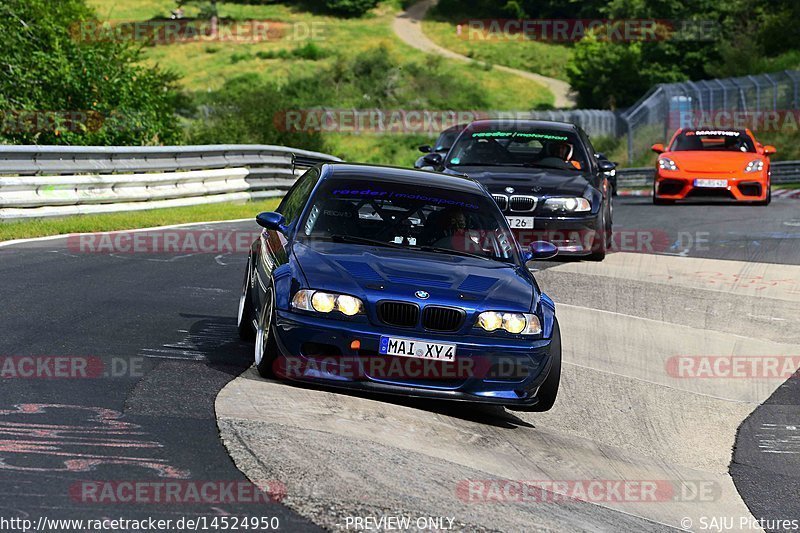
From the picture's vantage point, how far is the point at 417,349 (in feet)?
23.5

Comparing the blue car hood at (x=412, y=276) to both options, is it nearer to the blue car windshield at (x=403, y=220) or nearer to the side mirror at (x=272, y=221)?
the blue car windshield at (x=403, y=220)

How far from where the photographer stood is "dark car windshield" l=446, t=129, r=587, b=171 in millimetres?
15391

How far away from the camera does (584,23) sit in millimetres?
108562

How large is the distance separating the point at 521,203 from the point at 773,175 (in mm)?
26358

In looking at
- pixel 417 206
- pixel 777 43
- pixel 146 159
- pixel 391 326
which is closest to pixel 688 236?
pixel 146 159

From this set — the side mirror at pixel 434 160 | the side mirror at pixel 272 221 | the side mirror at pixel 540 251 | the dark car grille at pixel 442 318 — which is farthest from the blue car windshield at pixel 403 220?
the side mirror at pixel 434 160

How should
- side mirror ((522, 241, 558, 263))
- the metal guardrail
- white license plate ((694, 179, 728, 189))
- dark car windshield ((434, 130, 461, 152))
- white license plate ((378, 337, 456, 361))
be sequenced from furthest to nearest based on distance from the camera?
1. the metal guardrail
2. white license plate ((694, 179, 728, 189))
3. dark car windshield ((434, 130, 461, 152))
4. side mirror ((522, 241, 558, 263))
5. white license plate ((378, 337, 456, 361))

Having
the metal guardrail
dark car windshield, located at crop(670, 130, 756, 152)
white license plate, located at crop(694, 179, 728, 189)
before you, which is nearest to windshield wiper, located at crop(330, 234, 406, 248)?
white license plate, located at crop(694, 179, 728, 189)

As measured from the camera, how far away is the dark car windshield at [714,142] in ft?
78.9

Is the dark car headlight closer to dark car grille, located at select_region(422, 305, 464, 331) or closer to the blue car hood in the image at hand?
the blue car hood

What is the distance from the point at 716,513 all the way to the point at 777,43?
6618 cm

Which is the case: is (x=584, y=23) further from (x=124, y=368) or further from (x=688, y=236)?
(x=124, y=368)

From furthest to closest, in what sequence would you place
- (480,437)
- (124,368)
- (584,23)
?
(584,23) < (124,368) < (480,437)

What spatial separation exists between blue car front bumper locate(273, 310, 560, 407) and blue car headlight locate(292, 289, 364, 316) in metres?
0.06
